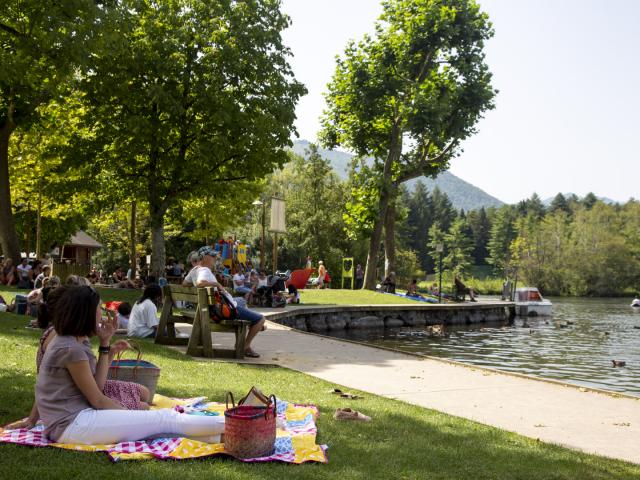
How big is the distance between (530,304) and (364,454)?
35.5 meters

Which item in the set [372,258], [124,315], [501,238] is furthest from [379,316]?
[501,238]

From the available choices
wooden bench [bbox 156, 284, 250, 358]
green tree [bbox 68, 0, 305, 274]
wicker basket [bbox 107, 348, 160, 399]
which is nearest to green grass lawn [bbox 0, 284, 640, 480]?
wicker basket [bbox 107, 348, 160, 399]

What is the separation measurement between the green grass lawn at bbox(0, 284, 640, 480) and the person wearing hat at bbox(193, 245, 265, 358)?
2204 millimetres

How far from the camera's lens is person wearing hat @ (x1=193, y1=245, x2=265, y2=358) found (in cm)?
1068

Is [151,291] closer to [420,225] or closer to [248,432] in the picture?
[248,432]

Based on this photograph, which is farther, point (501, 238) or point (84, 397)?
point (501, 238)

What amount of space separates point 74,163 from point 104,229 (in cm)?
3696

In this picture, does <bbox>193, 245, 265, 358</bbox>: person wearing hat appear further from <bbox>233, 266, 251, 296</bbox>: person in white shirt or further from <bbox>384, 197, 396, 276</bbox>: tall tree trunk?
<bbox>384, 197, 396, 276</bbox>: tall tree trunk

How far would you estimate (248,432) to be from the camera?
511cm

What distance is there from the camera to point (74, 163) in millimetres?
23875

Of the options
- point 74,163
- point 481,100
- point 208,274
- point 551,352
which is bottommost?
point 551,352

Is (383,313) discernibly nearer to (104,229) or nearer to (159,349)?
(159,349)

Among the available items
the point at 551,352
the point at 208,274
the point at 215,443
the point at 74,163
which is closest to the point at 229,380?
the point at 208,274

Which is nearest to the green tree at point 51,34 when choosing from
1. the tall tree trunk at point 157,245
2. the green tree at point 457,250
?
the tall tree trunk at point 157,245
